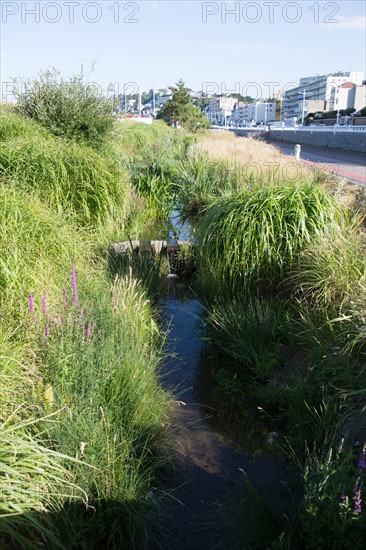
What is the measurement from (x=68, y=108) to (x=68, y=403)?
34.9 feet

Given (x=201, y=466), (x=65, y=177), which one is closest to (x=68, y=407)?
(x=201, y=466)

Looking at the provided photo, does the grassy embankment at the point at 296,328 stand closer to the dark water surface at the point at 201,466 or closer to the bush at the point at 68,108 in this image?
the dark water surface at the point at 201,466

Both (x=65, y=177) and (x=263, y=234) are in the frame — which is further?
(x=65, y=177)

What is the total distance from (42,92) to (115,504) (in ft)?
38.4

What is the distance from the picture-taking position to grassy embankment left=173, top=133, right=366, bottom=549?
2.79 metres

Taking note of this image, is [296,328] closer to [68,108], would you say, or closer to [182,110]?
[68,108]

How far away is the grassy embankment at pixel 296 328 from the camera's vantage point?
9.14 feet

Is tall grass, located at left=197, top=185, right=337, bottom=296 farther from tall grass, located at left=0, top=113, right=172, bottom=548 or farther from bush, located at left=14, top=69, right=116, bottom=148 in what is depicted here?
bush, located at left=14, top=69, right=116, bottom=148

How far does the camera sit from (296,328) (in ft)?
15.7

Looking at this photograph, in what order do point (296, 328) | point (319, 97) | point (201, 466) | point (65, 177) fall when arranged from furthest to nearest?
1. point (319, 97)
2. point (65, 177)
3. point (296, 328)
4. point (201, 466)

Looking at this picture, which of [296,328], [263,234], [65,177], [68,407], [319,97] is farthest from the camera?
[319,97]

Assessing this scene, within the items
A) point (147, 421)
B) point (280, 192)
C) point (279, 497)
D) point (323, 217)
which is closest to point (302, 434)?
point (279, 497)

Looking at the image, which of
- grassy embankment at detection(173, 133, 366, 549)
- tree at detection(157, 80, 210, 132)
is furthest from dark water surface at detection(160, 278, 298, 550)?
tree at detection(157, 80, 210, 132)

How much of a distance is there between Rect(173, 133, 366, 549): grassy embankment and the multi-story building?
81605mm
